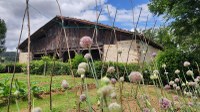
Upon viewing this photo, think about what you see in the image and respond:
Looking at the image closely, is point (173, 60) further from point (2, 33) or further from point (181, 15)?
point (2, 33)

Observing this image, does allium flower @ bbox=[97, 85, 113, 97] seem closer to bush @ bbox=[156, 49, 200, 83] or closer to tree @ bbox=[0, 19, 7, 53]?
bush @ bbox=[156, 49, 200, 83]

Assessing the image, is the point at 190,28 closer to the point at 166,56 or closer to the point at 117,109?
the point at 166,56

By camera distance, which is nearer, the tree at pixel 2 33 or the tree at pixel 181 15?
the tree at pixel 181 15

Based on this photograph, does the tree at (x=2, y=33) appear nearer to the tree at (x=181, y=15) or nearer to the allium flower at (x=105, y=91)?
the tree at (x=181, y=15)

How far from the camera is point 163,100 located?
2.47 metres

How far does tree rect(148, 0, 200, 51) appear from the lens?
1747 centimetres

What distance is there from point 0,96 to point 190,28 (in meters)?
12.8

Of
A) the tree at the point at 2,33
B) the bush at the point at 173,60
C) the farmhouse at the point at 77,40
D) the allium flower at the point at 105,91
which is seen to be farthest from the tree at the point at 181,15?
the tree at the point at 2,33

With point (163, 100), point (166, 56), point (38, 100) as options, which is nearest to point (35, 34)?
point (166, 56)

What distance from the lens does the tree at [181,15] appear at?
17.5m

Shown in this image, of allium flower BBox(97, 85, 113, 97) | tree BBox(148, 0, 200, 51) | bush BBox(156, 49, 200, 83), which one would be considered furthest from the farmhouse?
allium flower BBox(97, 85, 113, 97)

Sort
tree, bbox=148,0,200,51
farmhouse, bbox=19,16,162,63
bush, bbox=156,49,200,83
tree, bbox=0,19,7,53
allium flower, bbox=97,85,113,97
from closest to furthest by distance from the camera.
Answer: allium flower, bbox=97,85,113,97
bush, bbox=156,49,200,83
tree, bbox=148,0,200,51
farmhouse, bbox=19,16,162,63
tree, bbox=0,19,7,53

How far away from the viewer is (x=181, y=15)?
59.9ft

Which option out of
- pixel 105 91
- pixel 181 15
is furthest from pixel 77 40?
pixel 105 91
